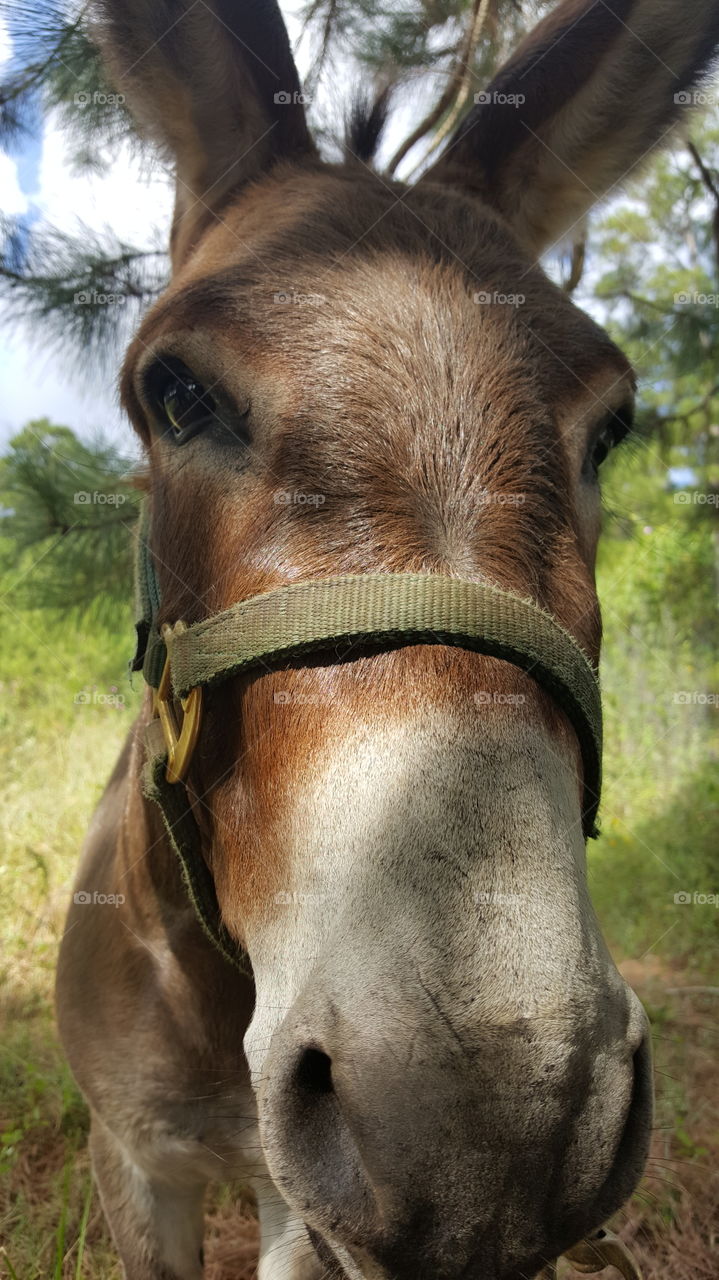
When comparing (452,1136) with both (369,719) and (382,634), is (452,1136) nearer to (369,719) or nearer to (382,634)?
(369,719)

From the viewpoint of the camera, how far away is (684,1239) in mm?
3064

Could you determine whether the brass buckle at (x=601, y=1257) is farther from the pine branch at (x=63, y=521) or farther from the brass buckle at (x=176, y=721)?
the pine branch at (x=63, y=521)

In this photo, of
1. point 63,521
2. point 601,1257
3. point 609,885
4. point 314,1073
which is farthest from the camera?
point 609,885

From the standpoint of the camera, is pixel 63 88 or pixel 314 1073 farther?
pixel 63 88

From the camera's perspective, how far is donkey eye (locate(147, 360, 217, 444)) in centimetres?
179

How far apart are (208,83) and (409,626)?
1748 millimetres

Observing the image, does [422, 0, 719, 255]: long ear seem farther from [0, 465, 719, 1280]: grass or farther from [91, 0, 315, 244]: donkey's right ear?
[0, 465, 719, 1280]: grass

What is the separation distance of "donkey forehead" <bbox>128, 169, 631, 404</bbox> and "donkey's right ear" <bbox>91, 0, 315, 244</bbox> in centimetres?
32

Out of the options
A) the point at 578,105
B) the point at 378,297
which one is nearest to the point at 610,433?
the point at 378,297

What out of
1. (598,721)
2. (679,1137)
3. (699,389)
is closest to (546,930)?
(598,721)

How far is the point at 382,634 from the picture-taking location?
131 centimetres

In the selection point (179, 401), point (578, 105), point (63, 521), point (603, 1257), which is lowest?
point (603, 1257)

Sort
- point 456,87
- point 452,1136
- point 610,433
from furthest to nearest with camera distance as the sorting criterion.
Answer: point 456,87, point 610,433, point 452,1136

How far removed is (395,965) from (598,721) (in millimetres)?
695
